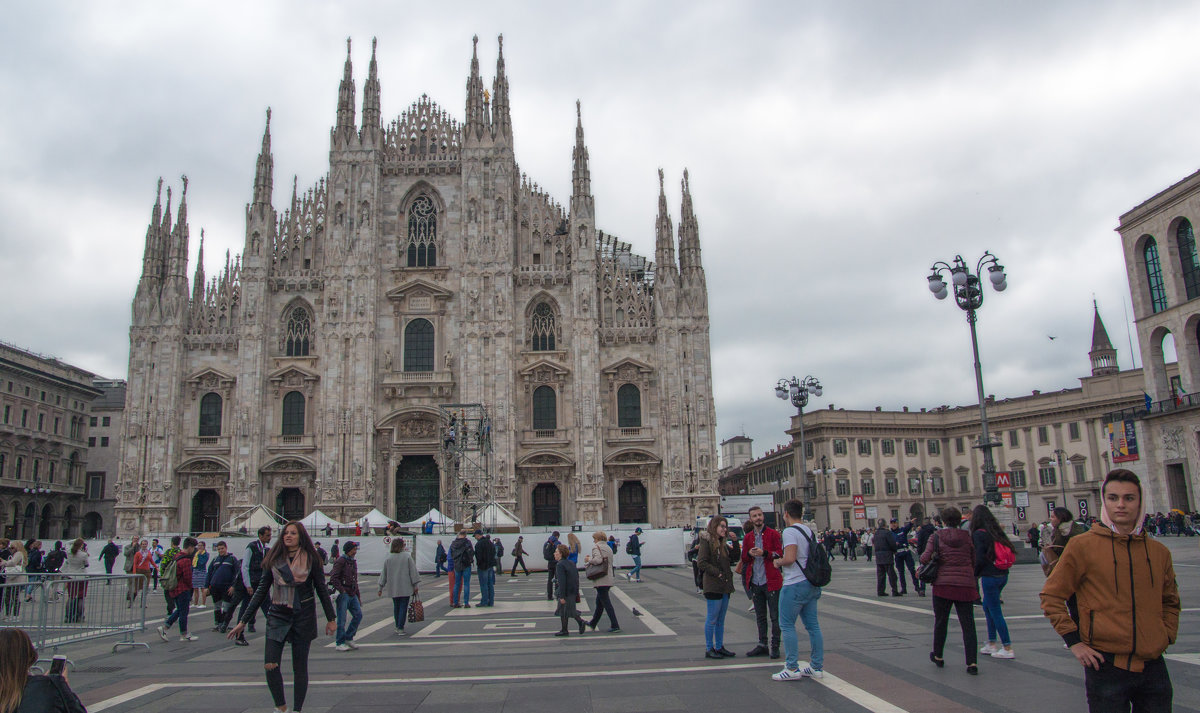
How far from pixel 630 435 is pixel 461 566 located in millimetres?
25802

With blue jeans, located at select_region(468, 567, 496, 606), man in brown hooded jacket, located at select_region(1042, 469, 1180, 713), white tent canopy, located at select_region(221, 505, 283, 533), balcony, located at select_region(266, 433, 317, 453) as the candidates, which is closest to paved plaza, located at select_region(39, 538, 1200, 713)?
blue jeans, located at select_region(468, 567, 496, 606)

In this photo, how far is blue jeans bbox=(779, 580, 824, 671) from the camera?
8.05m

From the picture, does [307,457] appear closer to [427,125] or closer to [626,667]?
[427,125]

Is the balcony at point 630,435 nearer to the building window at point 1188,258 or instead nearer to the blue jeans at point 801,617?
the building window at point 1188,258

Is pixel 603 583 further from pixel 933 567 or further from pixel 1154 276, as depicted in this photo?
pixel 1154 276

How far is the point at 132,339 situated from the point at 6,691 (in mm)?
44152

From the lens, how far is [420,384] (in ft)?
138

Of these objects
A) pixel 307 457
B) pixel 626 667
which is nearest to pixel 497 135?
pixel 307 457

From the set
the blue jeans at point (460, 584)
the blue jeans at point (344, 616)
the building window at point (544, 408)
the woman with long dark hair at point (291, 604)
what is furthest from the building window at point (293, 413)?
the woman with long dark hair at point (291, 604)

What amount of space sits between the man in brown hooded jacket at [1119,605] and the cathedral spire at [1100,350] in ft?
276

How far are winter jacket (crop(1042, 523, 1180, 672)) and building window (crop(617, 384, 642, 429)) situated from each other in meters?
38.1

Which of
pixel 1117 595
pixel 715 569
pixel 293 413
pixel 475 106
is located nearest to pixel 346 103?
pixel 475 106

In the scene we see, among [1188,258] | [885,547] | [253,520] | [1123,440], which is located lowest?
[885,547]

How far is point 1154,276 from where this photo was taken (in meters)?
45.3
